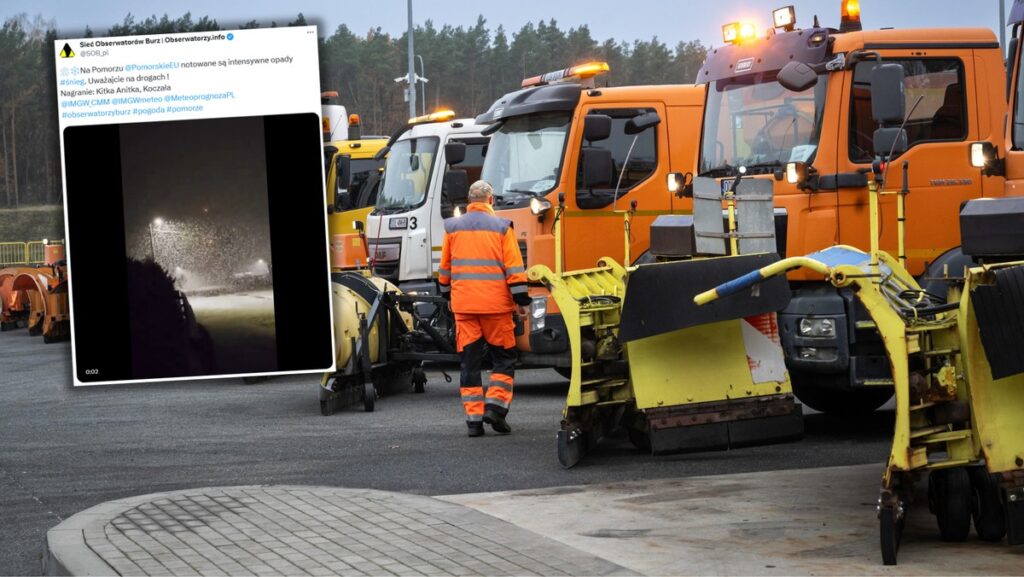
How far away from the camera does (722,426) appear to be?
877 cm

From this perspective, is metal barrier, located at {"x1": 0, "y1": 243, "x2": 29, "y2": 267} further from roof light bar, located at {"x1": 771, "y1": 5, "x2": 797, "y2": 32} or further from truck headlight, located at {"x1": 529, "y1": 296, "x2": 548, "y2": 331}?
roof light bar, located at {"x1": 771, "y1": 5, "x2": 797, "y2": 32}

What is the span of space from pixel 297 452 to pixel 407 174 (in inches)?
318

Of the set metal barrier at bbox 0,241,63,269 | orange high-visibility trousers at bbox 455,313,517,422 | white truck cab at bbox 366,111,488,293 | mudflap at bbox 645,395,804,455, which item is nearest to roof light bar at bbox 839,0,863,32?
mudflap at bbox 645,395,804,455

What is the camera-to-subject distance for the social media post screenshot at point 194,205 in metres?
3.30

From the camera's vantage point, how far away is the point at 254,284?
11.4 ft

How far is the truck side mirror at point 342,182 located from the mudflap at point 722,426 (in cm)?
1084

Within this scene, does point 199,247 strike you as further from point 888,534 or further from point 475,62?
point 475,62

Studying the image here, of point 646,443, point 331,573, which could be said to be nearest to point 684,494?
point 646,443

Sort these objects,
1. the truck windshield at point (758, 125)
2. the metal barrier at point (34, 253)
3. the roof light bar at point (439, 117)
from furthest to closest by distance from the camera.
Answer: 1. the metal barrier at point (34, 253)
2. the roof light bar at point (439, 117)
3. the truck windshield at point (758, 125)

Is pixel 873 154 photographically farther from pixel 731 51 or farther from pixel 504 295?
pixel 504 295

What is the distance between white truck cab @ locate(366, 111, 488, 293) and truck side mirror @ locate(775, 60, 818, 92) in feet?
25.2

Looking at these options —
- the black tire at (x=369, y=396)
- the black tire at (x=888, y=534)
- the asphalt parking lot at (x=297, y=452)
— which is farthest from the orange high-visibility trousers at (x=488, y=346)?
the black tire at (x=888, y=534)

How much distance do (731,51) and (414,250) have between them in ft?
23.8

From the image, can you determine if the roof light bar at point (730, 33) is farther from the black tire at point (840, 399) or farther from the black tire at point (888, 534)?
the black tire at point (888, 534)
